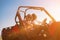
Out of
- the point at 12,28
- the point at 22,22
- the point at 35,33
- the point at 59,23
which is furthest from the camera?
the point at 12,28

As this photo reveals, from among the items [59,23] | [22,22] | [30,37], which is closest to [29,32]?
[30,37]

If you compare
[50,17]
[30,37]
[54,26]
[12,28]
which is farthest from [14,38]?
[54,26]

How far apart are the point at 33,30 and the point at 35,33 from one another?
0.71ft

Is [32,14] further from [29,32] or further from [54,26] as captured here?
[54,26]

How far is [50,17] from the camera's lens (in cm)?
1163

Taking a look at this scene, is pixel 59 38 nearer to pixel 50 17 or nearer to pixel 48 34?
pixel 48 34

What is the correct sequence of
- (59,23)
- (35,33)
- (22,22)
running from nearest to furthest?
(59,23)
(35,33)
(22,22)

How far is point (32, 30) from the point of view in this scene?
1020cm

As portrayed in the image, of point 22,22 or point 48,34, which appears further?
point 22,22

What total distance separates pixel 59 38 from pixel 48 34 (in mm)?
574

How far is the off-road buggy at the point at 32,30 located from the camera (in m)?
9.20

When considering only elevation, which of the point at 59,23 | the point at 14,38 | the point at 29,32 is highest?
the point at 59,23

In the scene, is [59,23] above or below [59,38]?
above

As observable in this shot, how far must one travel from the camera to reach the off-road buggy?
9.20 m
